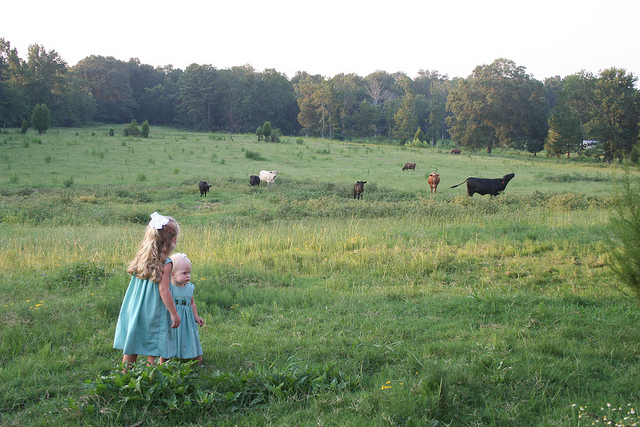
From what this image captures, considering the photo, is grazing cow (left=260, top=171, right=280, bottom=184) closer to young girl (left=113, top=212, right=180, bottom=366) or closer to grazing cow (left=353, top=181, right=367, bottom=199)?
grazing cow (left=353, top=181, right=367, bottom=199)

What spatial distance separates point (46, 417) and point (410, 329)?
10.7 feet

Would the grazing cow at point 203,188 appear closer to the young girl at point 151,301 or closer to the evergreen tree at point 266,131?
the young girl at point 151,301

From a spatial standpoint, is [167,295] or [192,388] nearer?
[192,388]

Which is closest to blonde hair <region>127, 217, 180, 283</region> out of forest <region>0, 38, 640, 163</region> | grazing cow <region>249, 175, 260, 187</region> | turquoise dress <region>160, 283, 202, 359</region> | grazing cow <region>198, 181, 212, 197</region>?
turquoise dress <region>160, 283, 202, 359</region>

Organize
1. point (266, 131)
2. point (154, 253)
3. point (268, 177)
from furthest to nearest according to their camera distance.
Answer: point (266, 131), point (268, 177), point (154, 253)

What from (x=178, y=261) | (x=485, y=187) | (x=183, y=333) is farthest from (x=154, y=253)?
(x=485, y=187)

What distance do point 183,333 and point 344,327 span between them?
1.72 m

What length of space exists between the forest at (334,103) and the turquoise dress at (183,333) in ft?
133

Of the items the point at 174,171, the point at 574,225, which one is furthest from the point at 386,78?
the point at 574,225

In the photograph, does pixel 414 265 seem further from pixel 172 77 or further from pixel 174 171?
pixel 172 77

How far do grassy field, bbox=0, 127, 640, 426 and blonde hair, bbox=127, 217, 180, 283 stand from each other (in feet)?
2.51

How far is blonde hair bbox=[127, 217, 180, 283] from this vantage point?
360 cm

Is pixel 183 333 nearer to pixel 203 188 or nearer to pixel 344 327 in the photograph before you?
pixel 344 327

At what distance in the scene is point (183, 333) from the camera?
12.4 ft
